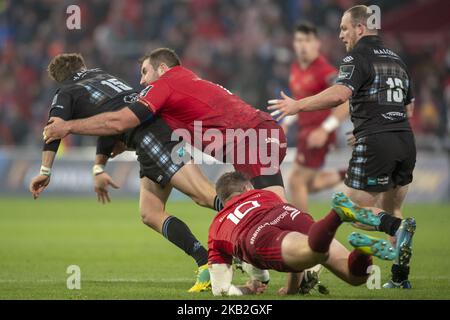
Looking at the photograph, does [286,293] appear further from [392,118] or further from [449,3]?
[449,3]

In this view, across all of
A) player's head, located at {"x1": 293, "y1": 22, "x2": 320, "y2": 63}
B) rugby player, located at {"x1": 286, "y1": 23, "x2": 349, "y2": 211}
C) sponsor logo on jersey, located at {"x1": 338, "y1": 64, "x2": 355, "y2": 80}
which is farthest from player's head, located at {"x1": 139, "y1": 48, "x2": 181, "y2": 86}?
player's head, located at {"x1": 293, "y1": 22, "x2": 320, "y2": 63}

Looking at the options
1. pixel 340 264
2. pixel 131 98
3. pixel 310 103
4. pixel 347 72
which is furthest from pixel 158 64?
pixel 340 264

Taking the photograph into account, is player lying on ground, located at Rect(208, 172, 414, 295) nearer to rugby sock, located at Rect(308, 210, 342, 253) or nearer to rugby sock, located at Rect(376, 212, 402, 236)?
rugby sock, located at Rect(308, 210, 342, 253)

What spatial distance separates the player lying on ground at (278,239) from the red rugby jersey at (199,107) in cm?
94

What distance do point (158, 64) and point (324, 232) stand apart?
3.11 m

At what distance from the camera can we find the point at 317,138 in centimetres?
1377

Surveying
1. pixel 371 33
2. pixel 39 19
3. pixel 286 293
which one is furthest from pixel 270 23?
pixel 286 293

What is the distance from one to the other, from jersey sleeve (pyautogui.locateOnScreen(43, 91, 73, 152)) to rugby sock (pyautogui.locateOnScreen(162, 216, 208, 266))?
131cm

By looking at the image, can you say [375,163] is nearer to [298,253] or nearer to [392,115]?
[392,115]

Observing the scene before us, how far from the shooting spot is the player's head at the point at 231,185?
8.02m

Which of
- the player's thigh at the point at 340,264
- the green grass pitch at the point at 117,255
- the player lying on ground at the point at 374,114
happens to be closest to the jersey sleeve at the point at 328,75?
the green grass pitch at the point at 117,255

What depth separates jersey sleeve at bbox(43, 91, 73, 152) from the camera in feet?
29.3

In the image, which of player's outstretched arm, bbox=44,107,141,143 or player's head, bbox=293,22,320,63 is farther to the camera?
player's head, bbox=293,22,320,63

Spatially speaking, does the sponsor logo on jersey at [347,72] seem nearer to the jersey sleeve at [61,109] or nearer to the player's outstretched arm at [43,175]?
the jersey sleeve at [61,109]
